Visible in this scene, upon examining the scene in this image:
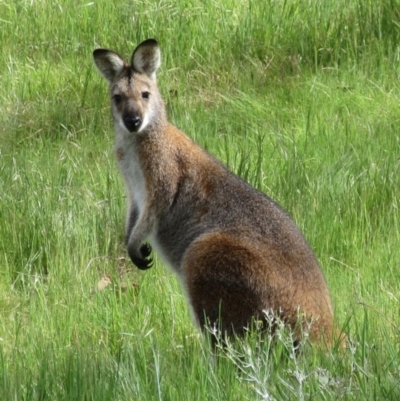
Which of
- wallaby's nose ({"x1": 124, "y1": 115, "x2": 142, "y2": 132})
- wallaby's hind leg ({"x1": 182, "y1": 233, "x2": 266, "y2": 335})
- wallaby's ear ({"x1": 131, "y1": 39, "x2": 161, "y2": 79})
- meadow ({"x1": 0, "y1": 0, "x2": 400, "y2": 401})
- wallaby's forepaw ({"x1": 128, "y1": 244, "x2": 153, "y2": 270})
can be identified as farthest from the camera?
wallaby's ear ({"x1": 131, "y1": 39, "x2": 161, "y2": 79})

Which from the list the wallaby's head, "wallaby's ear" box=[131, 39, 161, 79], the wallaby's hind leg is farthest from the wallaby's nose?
the wallaby's hind leg

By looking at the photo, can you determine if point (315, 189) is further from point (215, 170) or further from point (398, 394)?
point (398, 394)

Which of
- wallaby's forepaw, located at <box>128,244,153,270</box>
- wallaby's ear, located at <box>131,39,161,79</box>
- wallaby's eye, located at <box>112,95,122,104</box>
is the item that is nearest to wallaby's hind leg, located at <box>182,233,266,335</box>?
wallaby's forepaw, located at <box>128,244,153,270</box>

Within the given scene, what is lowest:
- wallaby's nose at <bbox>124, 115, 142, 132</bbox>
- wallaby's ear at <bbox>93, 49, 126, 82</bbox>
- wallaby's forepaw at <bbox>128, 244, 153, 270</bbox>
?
wallaby's forepaw at <bbox>128, 244, 153, 270</bbox>

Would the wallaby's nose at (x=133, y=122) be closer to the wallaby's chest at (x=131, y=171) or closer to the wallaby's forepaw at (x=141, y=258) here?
the wallaby's chest at (x=131, y=171)

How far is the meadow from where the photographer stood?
13.7ft

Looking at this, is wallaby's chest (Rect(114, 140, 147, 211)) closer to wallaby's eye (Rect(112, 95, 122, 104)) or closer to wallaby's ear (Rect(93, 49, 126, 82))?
wallaby's eye (Rect(112, 95, 122, 104))

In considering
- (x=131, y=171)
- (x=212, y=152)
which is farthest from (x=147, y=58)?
(x=212, y=152)

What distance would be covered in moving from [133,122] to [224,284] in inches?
53.9

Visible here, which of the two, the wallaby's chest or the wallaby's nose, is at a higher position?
the wallaby's nose

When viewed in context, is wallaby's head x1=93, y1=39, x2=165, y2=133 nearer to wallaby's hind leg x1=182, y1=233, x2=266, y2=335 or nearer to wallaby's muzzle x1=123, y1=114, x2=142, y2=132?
wallaby's muzzle x1=123, y1=114, x2=142, y2=132

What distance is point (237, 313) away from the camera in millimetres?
4797

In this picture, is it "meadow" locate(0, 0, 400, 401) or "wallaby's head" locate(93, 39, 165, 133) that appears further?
"wallaby's head" locate(93, 39, 165, 133)

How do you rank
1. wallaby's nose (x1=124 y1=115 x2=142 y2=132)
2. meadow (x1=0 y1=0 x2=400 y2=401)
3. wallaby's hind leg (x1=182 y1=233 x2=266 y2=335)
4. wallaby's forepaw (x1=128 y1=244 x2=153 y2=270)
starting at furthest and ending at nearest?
1. wallaby's nose (x1=124 y1=115 x2=142 y2=132)
2. wallaby's forepaw (x1=128 y1=244 x2=153 y2=270)
3. wallaby's hind leg (x1=182 y1=233 x2=266 y2=335)
4. meadow (x1=0 y1=0 x2=400 y2=401)
